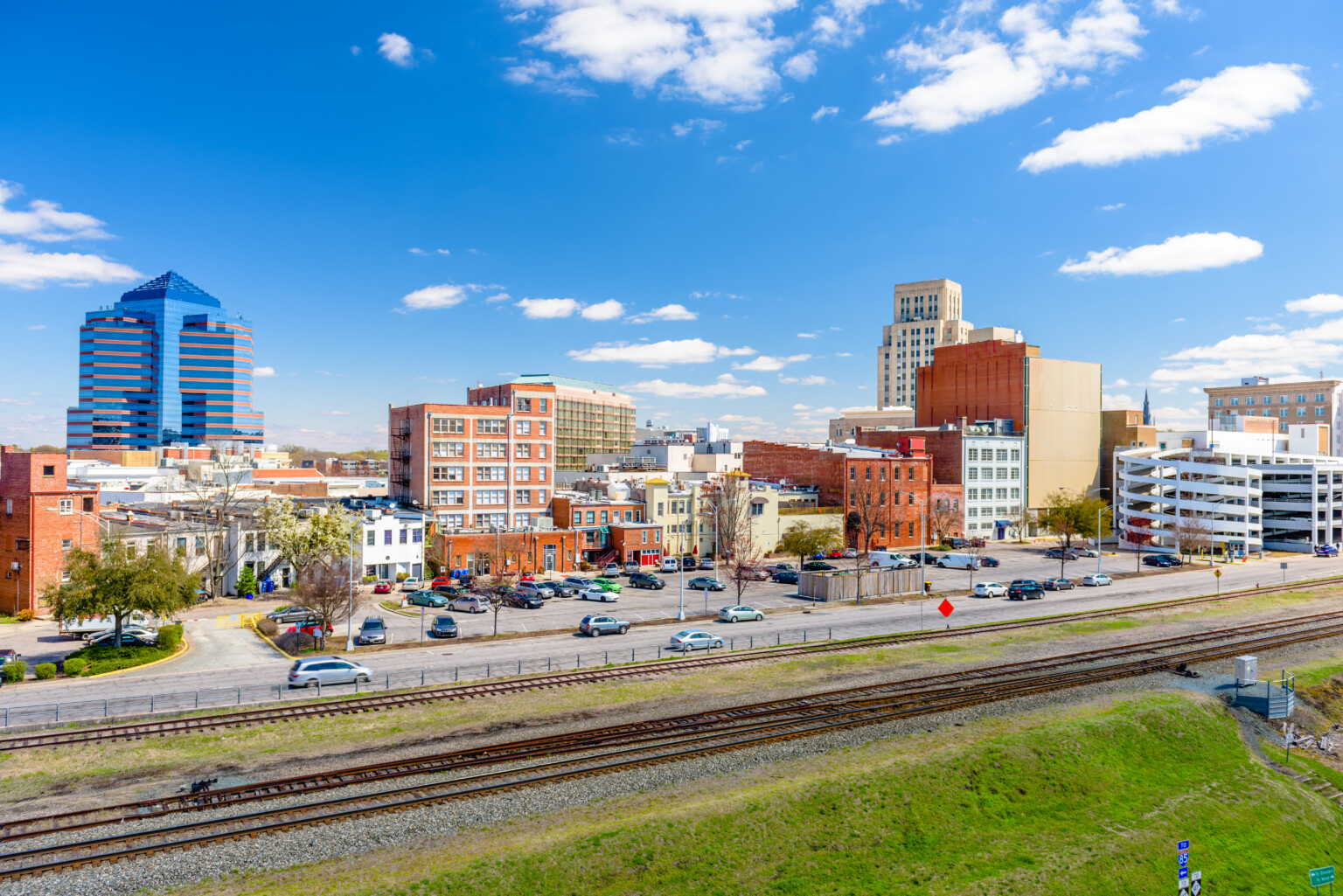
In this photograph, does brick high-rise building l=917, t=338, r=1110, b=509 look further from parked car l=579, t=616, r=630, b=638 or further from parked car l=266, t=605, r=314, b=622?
parked car l=266, t=605, r=314, b=622

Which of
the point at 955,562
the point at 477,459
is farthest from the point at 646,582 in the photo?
the point at 955,562

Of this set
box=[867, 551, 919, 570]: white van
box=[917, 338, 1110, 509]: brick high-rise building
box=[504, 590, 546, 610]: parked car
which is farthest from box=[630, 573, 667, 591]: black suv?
box=[917, 338, 1110, 509]: brick high-rise building

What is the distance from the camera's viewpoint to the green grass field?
1911 cm

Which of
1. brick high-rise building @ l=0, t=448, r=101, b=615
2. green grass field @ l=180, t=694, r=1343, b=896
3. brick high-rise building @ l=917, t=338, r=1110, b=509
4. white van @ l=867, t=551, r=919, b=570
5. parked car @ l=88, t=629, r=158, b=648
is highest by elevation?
brick high-rise building @ l=917, t=338, r=1110, b=509

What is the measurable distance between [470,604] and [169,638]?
60.9 feet

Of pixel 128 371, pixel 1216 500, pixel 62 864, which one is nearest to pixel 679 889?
pixel 62 864

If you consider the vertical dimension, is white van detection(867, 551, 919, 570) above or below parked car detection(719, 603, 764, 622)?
above

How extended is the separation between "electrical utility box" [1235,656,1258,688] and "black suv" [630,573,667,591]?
40.7 m

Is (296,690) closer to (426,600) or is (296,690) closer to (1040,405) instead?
(426,600)

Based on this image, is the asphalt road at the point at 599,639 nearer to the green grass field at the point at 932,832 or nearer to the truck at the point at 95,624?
the truck at the point at 95,624

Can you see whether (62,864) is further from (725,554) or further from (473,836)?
(725,554)

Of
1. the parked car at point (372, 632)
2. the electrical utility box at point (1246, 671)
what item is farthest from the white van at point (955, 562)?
the parked car at point (372, 632)

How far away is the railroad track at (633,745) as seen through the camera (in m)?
19.9

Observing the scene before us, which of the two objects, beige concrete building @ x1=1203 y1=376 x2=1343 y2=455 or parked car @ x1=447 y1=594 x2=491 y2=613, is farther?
beige concrete building @ x1=1203 y1=376 x2=1343 y2=455
